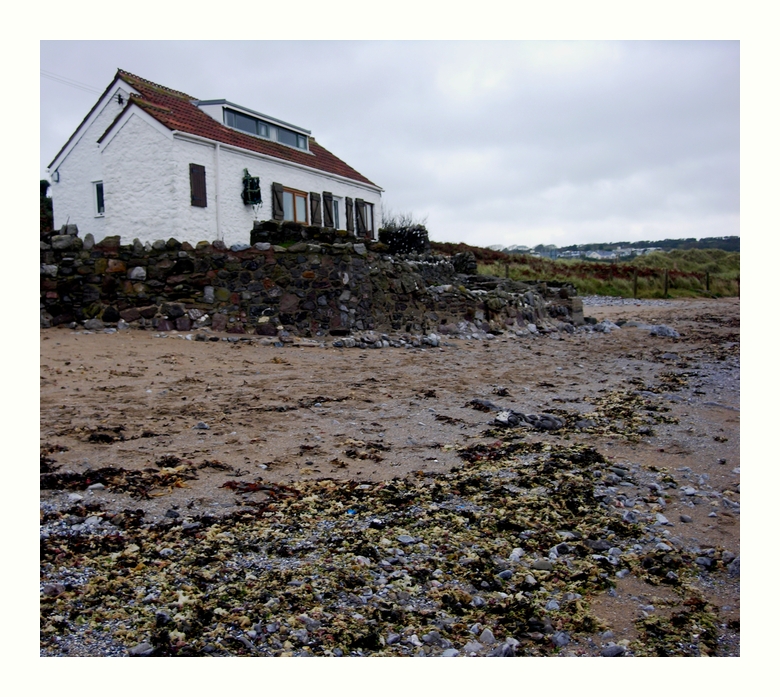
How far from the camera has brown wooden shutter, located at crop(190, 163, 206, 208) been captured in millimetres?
18797

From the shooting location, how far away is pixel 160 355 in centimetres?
951

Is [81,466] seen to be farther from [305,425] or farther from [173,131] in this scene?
[173,131]

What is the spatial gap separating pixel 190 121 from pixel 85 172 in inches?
148

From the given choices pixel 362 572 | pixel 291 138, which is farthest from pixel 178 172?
pixel 362 572

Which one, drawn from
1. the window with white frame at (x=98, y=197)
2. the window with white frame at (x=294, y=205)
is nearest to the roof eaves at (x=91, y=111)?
the window with white frame at (x=98, y=197)

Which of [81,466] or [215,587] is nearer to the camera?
[215,587]

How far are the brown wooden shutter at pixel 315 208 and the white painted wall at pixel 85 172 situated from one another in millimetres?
6487

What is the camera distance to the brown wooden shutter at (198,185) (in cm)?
1880

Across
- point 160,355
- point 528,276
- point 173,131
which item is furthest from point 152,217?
point 528,276

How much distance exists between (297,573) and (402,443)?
243 cm

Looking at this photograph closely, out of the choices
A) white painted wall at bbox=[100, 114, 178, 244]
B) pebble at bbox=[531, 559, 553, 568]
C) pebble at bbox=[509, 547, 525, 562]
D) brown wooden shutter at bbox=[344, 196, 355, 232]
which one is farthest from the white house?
pebble at bbox=[531, 559, 553, 568]

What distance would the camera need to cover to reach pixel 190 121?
19.6 m

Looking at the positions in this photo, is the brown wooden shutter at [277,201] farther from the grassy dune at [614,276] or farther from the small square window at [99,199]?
the grassy dune at [614,276]

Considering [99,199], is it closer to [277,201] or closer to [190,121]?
[190,121]
